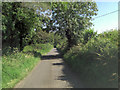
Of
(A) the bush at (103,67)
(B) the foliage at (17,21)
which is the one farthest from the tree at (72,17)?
(A) the bush at (103,67)

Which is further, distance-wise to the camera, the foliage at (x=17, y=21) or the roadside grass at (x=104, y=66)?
the foliage at (x=17, y=21)

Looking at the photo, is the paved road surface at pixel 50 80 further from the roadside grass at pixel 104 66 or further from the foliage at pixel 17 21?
the foliage at pixel 17 21

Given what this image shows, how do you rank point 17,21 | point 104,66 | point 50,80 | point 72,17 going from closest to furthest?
point 104,66 < point 50,80 < point 17,21 < point 72,17

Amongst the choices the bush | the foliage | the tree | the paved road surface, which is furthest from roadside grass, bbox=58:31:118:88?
the tree

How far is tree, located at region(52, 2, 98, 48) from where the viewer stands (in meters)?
23.7

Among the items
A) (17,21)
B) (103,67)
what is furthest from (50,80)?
(17,21)

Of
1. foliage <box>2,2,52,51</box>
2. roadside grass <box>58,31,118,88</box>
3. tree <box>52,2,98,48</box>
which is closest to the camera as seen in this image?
roadside grass <box>58,31,118,88</box>

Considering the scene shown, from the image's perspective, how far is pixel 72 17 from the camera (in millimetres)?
25125

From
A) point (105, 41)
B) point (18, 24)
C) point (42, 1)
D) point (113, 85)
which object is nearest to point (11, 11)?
point (18, 24)

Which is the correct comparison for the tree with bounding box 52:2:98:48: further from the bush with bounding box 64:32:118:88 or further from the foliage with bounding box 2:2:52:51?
the bush with bounding box 64:32:118:88

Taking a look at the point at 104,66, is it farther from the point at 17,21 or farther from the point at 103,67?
the point at 17,21

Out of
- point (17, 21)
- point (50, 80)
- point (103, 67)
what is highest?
point (17, 21)

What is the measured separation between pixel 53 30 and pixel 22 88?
21194 mm

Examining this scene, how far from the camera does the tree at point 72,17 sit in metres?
23.7
